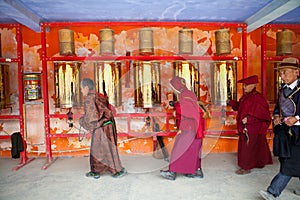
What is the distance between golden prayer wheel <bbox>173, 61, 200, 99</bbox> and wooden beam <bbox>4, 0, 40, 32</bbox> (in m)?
2.47

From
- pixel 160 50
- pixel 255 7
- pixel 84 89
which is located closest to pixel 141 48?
pixel 160 50

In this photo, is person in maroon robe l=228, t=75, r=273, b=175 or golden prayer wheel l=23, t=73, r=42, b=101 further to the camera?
golden prayer wheel l=23, t=73, r=42, b=101

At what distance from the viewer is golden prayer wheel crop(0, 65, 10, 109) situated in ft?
15.6

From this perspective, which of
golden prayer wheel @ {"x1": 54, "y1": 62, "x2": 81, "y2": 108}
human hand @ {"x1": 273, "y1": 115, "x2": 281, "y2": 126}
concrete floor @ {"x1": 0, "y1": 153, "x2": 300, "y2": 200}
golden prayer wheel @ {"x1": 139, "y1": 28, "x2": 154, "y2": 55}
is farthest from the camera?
golden prayer wheel @ {"x1": 139, "y1": 28, "x2": 154, "y2": 55}

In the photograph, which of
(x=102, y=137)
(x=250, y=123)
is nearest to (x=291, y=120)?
(x=250, y=123)

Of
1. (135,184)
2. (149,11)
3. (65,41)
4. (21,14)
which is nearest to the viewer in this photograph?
(135,184)

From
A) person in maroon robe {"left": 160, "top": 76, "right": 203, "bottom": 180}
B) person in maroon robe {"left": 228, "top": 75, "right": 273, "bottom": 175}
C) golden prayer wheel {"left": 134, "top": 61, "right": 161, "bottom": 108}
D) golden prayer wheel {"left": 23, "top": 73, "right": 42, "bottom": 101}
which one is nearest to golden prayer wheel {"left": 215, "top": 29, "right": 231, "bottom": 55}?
person in maroon robe {"left": 228, "top": 75, "right": 273, "bottom": 175}

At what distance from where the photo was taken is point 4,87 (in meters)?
4.81

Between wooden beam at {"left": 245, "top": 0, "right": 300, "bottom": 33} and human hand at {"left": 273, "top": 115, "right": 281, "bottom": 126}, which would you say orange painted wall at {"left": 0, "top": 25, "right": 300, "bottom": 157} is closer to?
wooden beam at {"left": 245, "top": 0, "right": 300, "bottom": 33}

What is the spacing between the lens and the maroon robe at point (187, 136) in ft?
12.5

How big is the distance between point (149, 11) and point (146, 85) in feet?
4.00

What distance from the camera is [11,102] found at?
5.20 m

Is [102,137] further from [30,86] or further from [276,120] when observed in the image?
[276,120]

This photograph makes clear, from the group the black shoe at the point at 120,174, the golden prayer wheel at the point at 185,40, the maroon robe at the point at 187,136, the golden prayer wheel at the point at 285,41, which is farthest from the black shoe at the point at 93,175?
the golden prayer wheel at the point at 285,41
